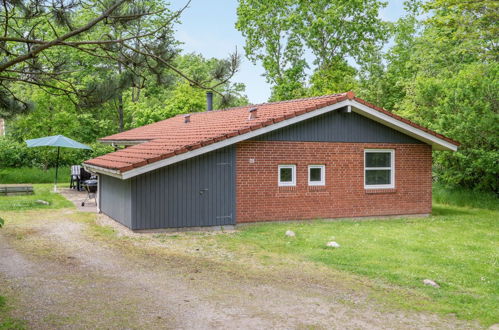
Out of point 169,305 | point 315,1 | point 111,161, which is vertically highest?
point 315,1

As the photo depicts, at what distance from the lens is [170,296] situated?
7.47 metres

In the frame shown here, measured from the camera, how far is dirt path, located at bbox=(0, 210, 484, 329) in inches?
251

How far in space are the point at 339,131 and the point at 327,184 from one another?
5.20 feet

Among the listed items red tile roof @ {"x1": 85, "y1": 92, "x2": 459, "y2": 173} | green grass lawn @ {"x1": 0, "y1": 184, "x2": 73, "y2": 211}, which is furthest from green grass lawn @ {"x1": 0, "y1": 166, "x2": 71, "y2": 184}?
red tile roof @ {"x1": 85, "y1": 92, "x2": 459, "y2": 173}

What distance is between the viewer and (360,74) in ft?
149

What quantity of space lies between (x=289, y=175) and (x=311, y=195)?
0.90 metres

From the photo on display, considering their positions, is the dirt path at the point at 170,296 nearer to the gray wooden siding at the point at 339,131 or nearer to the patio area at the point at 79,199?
the gray wooden siding at the point at 339,131

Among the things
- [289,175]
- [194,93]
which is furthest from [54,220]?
[194,93]

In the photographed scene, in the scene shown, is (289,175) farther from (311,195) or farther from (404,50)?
(404,50)

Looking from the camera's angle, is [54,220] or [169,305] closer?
[169,305]

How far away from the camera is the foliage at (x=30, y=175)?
27994 millimetres

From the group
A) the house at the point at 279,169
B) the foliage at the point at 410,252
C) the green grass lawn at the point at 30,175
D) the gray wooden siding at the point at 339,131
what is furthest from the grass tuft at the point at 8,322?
the green grass lawn at the point at 30,175

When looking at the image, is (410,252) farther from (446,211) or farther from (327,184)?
(446,211)

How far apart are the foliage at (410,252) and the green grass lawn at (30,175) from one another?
736 inches
